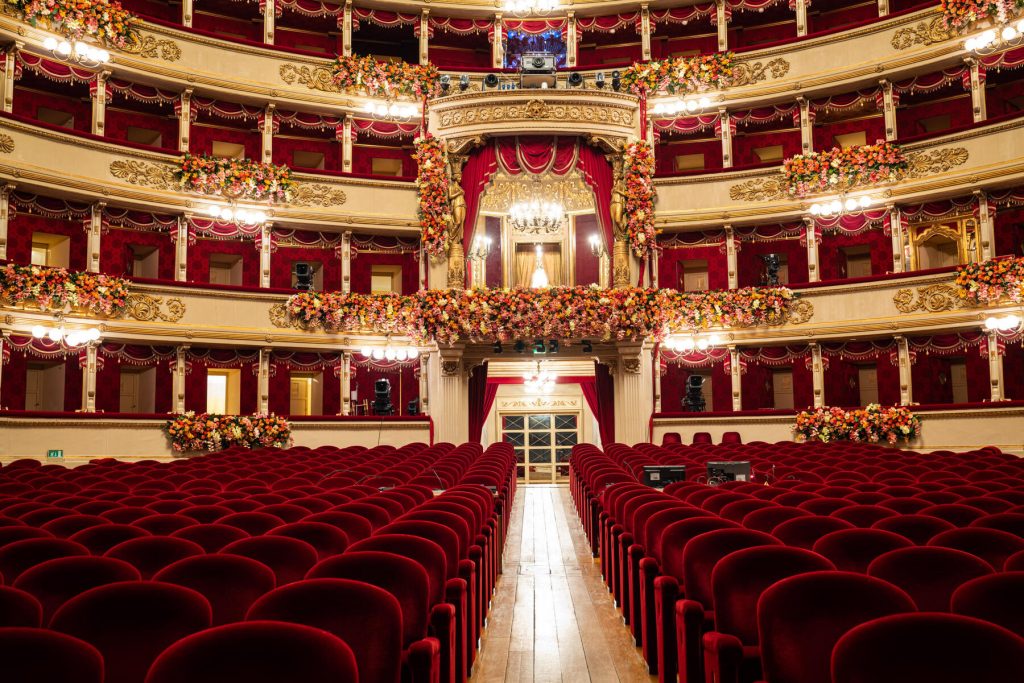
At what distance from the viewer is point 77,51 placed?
15.8 meters

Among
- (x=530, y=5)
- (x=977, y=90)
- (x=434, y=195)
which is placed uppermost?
(x=530, y=5)

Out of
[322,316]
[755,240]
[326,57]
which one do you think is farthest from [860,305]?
[326,57]

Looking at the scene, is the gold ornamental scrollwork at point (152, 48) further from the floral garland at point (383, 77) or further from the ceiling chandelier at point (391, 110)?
the ceiling chandelier at point (391, 110)

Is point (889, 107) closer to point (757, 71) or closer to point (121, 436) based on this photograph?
point (757, 71)

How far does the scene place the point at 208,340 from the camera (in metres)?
17.2

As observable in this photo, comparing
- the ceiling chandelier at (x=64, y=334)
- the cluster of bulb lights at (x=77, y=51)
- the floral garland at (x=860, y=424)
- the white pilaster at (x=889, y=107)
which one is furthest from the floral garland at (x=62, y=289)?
the white pilaster at (x=889, y=107)

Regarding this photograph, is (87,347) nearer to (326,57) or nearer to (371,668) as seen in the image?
(326,57)

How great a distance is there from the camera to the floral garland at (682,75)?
19.9 metres

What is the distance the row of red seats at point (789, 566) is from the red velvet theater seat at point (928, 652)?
54mm

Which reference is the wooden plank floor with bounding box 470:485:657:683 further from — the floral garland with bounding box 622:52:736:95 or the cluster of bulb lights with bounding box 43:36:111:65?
the floral garland with bounding box 622:52:736:95

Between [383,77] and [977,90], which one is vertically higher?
[383,77]

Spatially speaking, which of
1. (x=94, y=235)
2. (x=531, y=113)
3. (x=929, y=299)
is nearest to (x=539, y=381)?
(x=531, y=113)

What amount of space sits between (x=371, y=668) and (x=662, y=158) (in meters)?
20.7

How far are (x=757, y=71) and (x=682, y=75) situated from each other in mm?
1769
